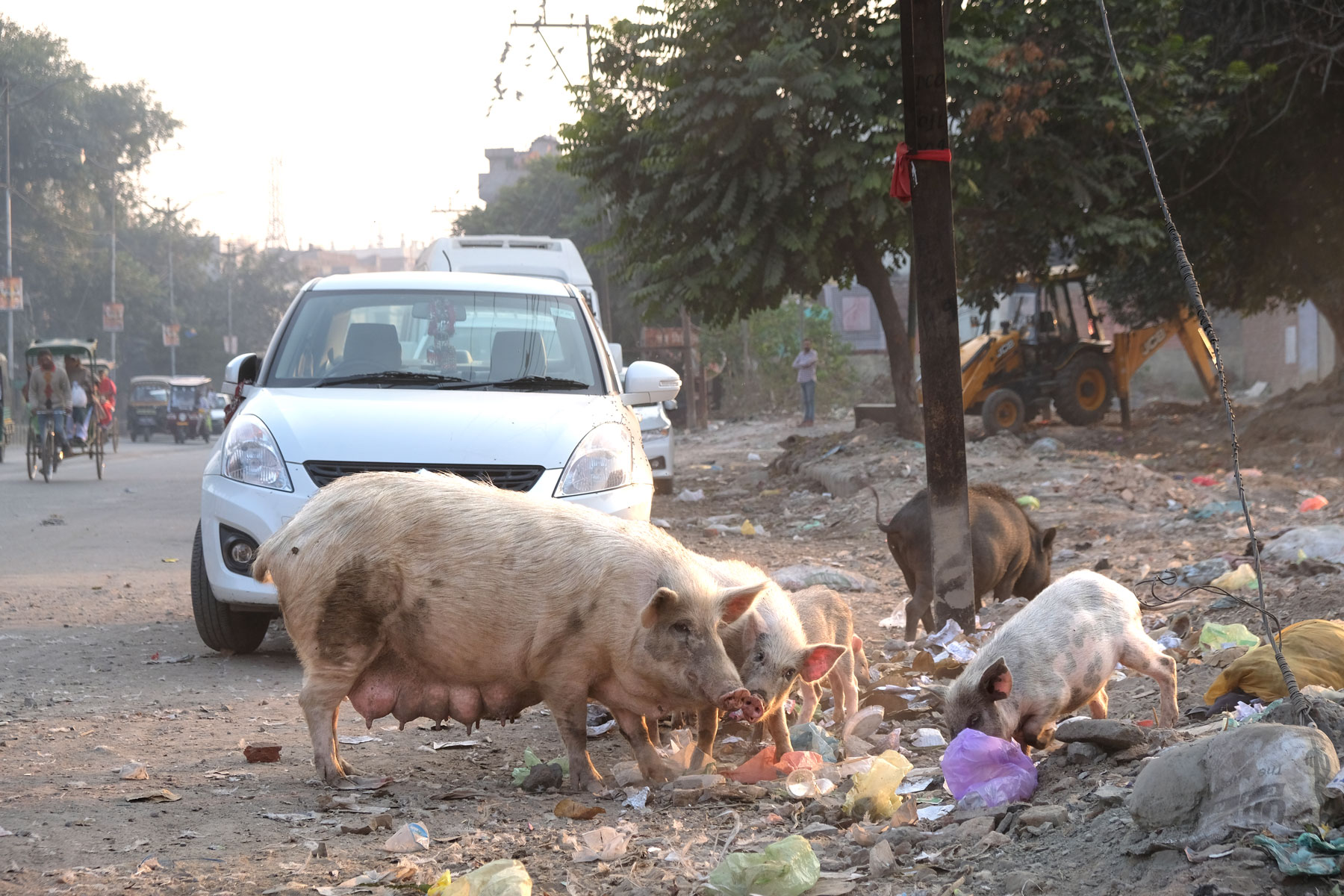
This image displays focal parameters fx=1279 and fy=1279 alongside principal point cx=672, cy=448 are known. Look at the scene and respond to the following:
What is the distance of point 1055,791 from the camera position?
3.82m

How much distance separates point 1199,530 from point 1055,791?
6.93 metres

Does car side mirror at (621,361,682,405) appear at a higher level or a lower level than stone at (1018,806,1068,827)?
higher

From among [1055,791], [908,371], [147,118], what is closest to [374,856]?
[1055,791]

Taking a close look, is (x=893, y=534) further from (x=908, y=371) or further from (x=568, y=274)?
(x=908, y=371)

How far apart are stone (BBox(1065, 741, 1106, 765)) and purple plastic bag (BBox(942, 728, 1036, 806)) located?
0.41ft

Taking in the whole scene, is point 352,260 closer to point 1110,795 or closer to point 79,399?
point 79,399

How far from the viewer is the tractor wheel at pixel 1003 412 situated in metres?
21.5

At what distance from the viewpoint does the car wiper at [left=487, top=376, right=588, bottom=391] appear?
22.9 feet

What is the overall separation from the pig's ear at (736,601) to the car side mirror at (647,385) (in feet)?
9.39

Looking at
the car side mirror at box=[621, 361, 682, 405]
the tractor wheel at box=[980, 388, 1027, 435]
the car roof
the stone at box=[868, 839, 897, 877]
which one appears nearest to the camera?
the stone at box=[868, 839, 897, 877]

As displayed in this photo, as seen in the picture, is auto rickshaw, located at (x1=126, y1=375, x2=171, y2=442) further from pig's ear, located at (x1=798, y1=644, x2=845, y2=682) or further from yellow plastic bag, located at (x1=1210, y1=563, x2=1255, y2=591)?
pig's ear, located at (x1=798, y1=644, x2=845, y2=682)

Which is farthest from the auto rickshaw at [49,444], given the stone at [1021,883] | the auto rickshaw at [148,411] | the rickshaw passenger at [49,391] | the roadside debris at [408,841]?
the auto rickshaw at [148,411]

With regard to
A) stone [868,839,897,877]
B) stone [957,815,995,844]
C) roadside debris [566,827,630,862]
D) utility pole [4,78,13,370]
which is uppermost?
utility pole [4,78,13,370]

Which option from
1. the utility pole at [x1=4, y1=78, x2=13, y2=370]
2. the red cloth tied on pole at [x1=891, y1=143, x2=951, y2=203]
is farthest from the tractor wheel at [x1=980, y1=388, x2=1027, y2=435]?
the utility pole at [x1=4, y1=78, x2=13, y2=370]
